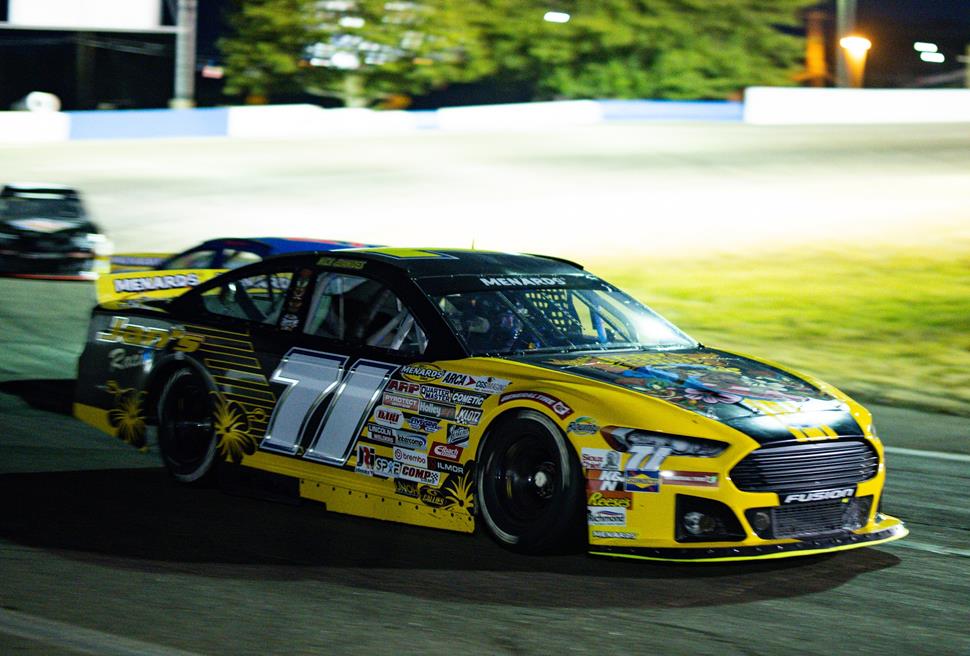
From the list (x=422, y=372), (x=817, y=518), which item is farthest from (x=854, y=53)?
(x=817, y=518)

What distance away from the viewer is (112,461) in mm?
8234

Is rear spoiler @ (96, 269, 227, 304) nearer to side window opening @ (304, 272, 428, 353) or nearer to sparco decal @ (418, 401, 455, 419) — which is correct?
side window opening @ (304, 272, 428, 353)

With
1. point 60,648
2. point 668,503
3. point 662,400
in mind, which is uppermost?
point 662,400

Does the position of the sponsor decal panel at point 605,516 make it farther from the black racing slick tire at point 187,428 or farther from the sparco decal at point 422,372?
the black racing slick tire at point 187,428

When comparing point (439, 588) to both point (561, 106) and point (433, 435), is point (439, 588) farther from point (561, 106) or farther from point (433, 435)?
point (561, 106)

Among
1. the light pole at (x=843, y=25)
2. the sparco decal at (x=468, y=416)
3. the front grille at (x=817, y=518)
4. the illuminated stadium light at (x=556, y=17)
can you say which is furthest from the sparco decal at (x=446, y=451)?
the illuminated stadium light at (x=556, y=17)

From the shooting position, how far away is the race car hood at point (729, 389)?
5809 millimetres

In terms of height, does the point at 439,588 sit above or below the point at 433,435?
below

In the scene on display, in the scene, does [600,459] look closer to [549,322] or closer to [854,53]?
[549,322]

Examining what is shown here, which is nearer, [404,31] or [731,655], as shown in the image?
[731,655]

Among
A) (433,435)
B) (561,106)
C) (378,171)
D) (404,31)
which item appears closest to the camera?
(433,435)

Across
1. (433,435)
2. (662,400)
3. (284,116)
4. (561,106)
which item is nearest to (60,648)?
(433,435)

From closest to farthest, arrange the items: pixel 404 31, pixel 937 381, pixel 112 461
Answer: pixel 112 461 → pixel 937 381 → pixel 404 31

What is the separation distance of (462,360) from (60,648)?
7.78 feet
